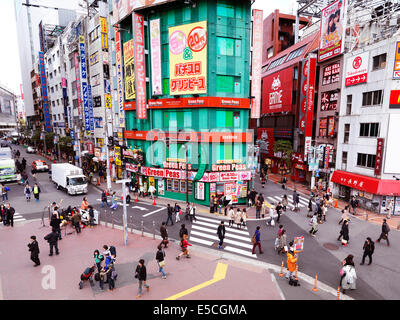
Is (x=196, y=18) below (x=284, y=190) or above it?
above

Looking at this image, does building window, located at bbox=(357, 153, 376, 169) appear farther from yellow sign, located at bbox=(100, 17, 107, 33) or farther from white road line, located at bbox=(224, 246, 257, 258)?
yellow sign, located at bbox=(100, 17, 107, 33)

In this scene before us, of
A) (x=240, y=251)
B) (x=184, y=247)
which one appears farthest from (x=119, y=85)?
(x=240, y=251)

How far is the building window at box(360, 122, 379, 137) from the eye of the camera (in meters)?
23.6

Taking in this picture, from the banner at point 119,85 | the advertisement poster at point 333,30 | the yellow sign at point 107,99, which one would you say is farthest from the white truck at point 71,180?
the advertisement poster at point 333,30

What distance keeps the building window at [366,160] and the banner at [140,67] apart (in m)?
23.5

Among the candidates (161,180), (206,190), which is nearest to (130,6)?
(161,180)

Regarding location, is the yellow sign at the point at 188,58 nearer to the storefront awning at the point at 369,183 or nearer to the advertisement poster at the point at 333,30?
the advertisement poster at the point at 333,30

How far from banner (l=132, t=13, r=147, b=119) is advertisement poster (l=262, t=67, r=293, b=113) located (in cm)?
2278

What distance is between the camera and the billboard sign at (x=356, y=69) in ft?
81.0

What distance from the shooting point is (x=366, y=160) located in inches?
969

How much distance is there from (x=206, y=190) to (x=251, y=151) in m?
7.17

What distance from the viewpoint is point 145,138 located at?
28078 millimetres

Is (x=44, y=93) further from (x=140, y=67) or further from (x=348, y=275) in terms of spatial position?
(x=348, y=275)
